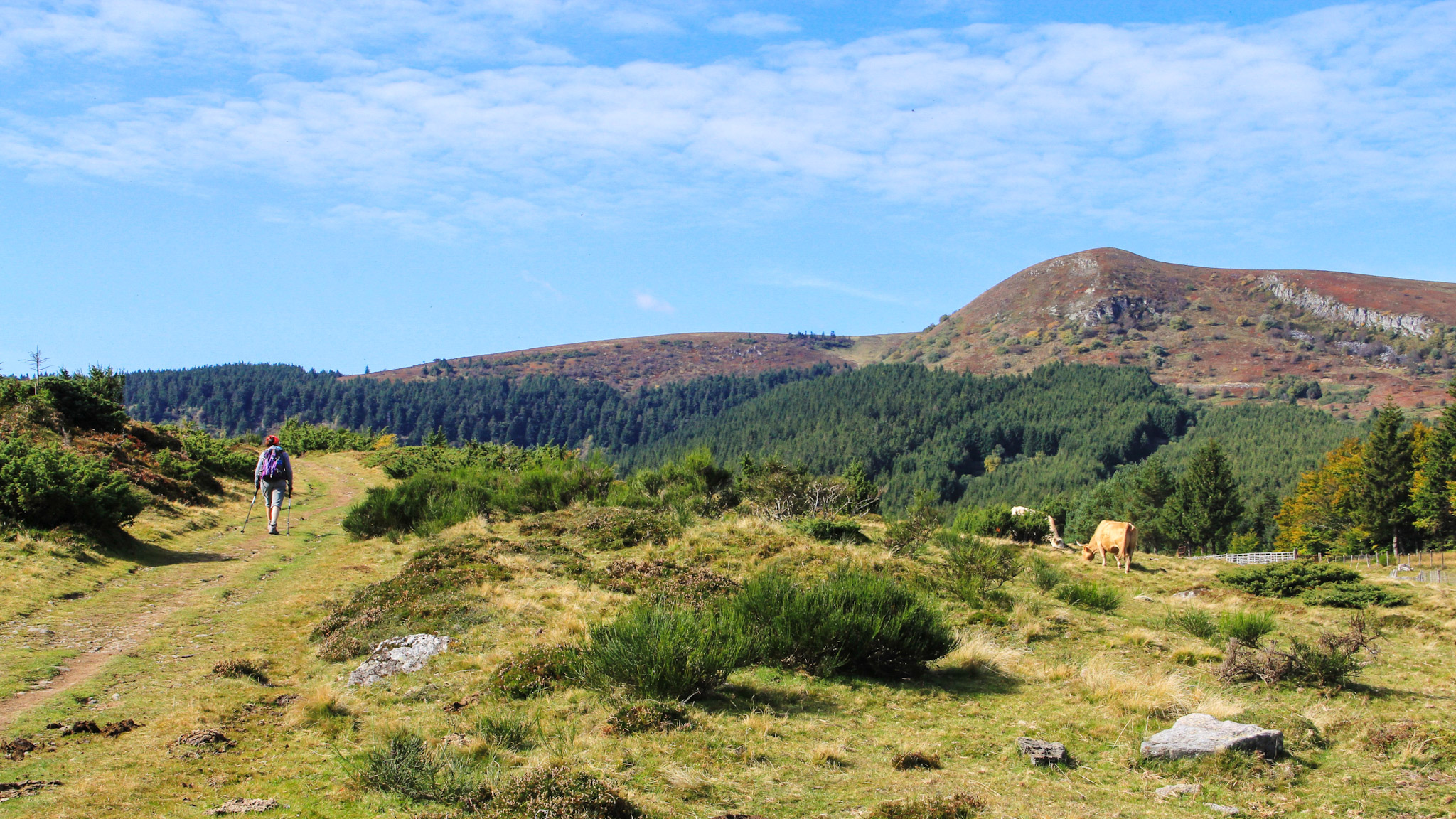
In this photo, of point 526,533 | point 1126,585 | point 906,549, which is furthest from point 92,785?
point 1126,585

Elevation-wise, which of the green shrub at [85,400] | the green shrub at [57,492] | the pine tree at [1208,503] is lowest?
the pine tree at [1208,503]

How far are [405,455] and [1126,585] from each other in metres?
31.1

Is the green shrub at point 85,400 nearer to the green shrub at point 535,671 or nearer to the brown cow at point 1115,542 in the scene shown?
the green shrub at point 535,671

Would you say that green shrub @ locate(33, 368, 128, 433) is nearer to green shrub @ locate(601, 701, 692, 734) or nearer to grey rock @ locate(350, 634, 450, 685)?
grey rock @ locate(350, 634, 450, 685)

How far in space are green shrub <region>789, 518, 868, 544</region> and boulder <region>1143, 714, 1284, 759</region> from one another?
10.7 meters

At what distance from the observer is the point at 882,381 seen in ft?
608

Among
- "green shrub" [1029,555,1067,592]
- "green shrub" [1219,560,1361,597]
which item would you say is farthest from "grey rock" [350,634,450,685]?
"green shrub" [1219,560,1361,597]

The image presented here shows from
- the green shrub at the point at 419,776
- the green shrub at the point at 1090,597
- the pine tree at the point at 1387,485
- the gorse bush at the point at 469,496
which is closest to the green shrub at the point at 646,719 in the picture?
the green shrub at the point at 419,776

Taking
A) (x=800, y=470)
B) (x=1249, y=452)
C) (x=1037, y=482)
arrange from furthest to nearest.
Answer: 1. (x=1037, y=482)
2. (x=1249, y=452)
3. (x=800, y=470)

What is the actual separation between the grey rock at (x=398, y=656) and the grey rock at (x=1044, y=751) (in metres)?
5.34

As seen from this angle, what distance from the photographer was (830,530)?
1725 cm

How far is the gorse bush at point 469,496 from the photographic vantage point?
1673cm

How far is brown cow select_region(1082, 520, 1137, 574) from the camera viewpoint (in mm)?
19078

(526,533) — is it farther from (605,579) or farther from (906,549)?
(906,549)
